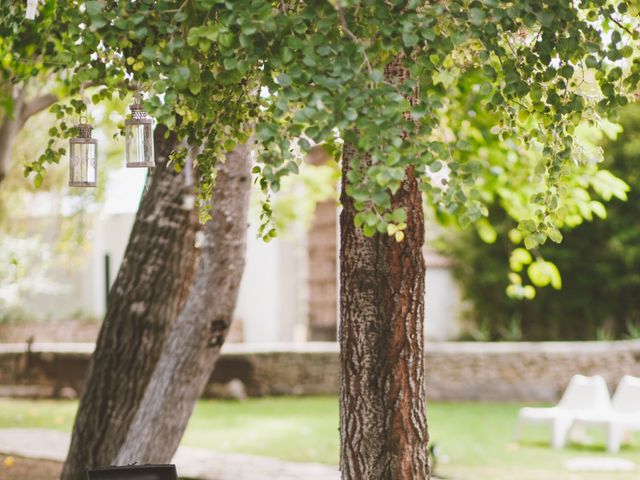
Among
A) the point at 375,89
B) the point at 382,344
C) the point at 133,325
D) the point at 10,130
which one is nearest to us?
the point at 375,89

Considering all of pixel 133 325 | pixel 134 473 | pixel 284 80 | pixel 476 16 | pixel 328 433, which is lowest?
pixel 328 433

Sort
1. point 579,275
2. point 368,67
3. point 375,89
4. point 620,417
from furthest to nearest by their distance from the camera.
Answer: point 579,275 < point 620,417 < point 368,67 < point 375,89

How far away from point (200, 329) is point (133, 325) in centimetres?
52

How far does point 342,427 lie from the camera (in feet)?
15.7

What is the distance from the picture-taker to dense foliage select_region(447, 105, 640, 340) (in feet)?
65.3

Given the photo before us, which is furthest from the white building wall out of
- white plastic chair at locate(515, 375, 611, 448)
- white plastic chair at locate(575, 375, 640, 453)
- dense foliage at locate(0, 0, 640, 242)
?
dense foliage at locate(0, 0, 640, 242)

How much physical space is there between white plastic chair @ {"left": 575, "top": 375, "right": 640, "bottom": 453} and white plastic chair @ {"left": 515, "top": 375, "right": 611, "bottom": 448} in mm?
80

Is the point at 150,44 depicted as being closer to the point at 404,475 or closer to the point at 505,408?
the point at 404,475

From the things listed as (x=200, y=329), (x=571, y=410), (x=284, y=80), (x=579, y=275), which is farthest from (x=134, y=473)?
(x=579, y=275)

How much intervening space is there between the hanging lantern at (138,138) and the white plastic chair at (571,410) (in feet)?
25.5

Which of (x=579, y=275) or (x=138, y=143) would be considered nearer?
(x=138, y=143)

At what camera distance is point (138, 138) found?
475 centimetres

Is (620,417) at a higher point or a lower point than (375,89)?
lower

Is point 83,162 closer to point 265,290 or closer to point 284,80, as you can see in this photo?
point 284,80
